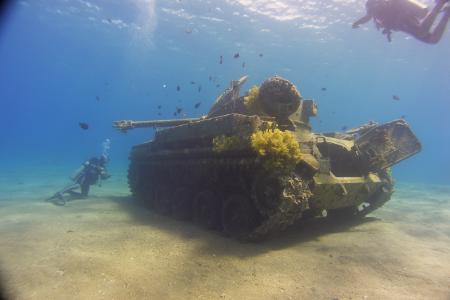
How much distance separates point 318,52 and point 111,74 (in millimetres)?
59117

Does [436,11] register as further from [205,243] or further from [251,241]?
[205,243]

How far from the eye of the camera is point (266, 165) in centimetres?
693

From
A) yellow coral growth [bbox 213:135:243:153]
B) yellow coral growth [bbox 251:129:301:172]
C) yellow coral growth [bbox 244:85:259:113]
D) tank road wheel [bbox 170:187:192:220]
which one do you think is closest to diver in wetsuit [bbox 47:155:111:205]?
tank road wheel [bbox 170:187:192:220]

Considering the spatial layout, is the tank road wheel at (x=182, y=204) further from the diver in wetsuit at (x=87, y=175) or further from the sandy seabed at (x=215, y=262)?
the diver in wetsuit at (x=87, y=175)

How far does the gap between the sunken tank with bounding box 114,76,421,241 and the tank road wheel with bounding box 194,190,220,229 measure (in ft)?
0.09

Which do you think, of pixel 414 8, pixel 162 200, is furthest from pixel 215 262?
pixel 414 8

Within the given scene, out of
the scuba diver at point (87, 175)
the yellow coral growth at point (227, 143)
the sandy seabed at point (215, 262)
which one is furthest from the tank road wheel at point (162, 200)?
the scuba diver at point (87, 175)

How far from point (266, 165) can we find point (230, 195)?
1.76 m

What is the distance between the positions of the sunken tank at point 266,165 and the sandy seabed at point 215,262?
29.9 inches

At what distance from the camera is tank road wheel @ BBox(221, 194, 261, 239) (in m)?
7.67

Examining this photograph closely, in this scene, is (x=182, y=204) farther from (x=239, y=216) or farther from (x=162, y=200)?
(x=239, y=216)

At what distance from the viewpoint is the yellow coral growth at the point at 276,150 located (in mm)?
6895

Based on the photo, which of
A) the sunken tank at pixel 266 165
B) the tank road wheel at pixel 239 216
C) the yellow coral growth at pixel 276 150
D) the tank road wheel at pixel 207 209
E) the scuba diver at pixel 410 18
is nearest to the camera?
the yellow coral growth at pixel 276 150

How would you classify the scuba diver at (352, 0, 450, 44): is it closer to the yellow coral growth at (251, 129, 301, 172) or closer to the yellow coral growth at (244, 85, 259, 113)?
the yellow coral growth at (244, 85, 259, 113)
